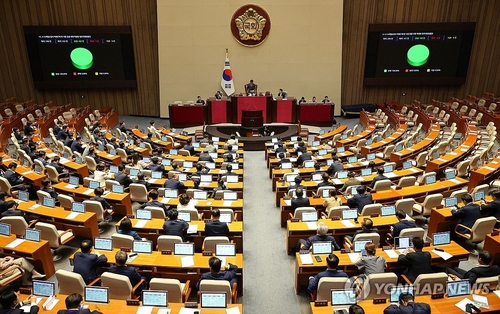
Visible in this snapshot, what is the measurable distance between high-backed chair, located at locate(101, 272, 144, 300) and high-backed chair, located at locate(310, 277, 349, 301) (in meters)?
2.68

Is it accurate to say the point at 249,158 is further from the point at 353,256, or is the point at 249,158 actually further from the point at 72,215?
the point at 353,256

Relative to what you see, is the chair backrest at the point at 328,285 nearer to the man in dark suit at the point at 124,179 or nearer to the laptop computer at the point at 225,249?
the laptop computer at the point at 225,249

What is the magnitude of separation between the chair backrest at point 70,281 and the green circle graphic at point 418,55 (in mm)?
20625

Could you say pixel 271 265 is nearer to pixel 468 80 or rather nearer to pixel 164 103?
pixel 164 103

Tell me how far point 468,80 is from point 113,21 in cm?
2042

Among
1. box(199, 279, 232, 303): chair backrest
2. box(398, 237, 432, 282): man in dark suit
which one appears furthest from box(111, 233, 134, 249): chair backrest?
box(398, 237, 432, 282): man in dark suit

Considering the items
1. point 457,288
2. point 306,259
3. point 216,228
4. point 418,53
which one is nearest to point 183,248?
point 216,228

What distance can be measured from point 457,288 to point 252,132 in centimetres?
1299

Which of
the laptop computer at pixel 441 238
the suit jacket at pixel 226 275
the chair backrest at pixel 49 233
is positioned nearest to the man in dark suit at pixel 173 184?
the chair backrest at pixel 49 233

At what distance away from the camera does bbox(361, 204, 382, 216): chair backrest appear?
7.83m

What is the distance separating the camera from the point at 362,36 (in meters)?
21.3

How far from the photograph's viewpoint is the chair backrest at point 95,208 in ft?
27.2

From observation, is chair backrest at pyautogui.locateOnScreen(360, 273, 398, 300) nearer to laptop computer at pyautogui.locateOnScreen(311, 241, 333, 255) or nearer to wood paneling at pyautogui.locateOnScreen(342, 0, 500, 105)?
laptop computer at pyautogui.locateOnScreen(311, 241, 333, 255)

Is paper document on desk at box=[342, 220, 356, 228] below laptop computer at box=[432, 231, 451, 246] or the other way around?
below
